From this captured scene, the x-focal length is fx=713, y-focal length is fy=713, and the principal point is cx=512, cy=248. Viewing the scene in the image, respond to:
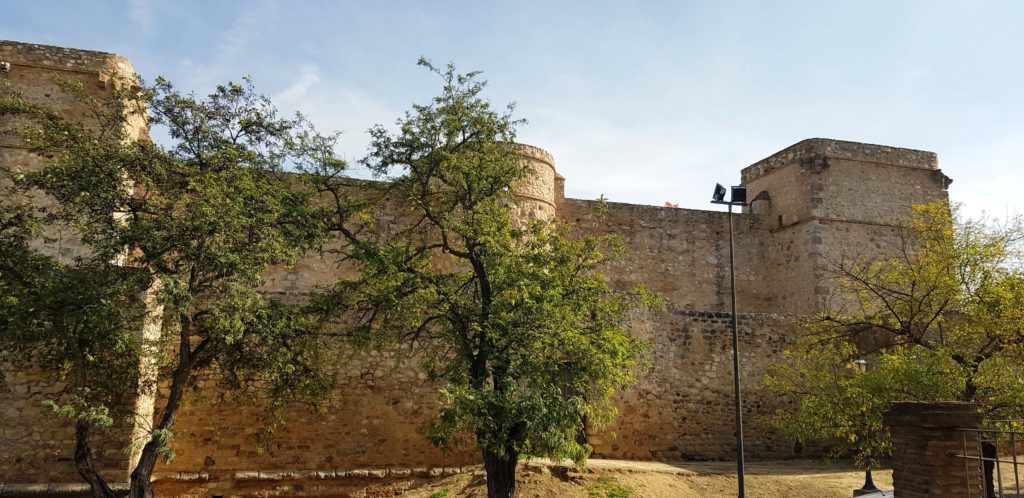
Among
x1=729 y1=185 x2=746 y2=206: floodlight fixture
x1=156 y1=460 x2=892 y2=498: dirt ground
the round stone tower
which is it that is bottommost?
x1=156 y1=460 x2=892 y2=498: dirt ground

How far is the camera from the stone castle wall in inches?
515

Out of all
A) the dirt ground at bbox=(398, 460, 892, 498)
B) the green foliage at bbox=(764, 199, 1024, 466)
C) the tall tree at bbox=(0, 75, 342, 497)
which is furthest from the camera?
the dirt ground at bbox=(398, 460, 892, 498)

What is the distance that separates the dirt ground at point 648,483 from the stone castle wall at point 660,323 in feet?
4.15

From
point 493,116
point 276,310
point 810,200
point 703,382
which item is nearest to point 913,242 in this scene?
point 810,200

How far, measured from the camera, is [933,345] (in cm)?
1221

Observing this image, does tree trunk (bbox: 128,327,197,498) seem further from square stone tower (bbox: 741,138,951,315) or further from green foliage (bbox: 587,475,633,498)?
square stone tower (bbox: 741,138,951,315)

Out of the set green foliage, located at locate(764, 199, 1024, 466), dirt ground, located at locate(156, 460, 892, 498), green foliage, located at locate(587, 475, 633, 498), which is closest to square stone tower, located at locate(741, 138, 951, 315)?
green foliage, located at locate(764, 199, 1024, 466)

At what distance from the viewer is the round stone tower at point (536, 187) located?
61.3 ft

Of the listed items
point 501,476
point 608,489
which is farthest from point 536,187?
point 501,476

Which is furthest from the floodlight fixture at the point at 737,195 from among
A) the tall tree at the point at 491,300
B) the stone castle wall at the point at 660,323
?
the stone castle wall at the point at 660,323

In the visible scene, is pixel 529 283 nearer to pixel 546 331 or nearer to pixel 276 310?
pixel 546 331

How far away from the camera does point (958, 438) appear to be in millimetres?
7340

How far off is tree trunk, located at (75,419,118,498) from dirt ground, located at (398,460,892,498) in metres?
5.04

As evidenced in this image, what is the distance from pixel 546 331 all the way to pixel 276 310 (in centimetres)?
416
